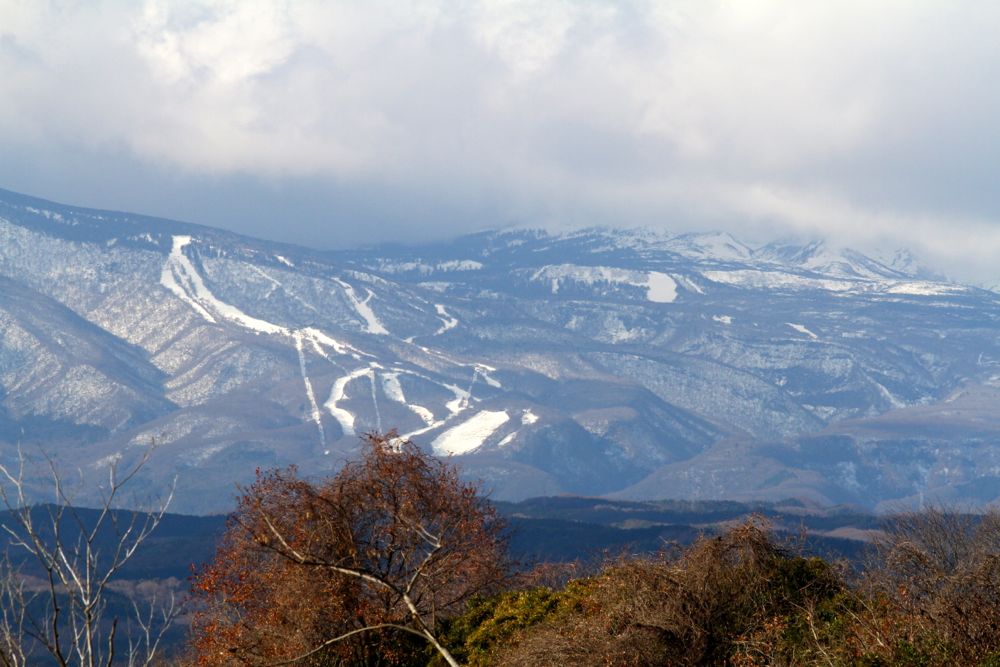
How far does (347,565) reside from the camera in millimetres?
31906

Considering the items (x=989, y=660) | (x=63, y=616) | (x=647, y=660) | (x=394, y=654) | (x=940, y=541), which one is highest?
(x=989, y=660)

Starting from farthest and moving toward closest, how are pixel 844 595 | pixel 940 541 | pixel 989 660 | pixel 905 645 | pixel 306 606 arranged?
pixel 940 541 → pixel 306 606 → pixel 844 595 → pixel 905 645 → pixel 989 660

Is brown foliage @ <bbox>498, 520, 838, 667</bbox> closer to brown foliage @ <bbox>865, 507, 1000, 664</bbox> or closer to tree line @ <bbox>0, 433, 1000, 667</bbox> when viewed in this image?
tree line @ <bbox>0, 433, 1000, 667</bbox>

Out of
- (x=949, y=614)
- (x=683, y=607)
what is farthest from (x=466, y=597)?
(x=949, y=614)

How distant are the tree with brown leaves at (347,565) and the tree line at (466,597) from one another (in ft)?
0.25

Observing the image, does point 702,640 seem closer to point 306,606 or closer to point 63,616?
point 306,606

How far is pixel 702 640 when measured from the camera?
27234 millimetres

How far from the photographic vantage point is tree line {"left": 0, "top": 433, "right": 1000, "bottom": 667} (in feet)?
72.0

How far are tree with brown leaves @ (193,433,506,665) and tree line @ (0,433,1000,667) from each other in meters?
0.07

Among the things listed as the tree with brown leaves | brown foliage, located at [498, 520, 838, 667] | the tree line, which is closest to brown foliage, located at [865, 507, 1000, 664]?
the tree line

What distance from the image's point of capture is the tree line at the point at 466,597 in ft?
72.0

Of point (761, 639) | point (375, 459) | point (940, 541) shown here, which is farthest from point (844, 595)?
point (940, 541)

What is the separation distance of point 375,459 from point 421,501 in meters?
2.19

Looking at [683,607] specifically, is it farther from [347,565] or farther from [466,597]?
[466,597]
